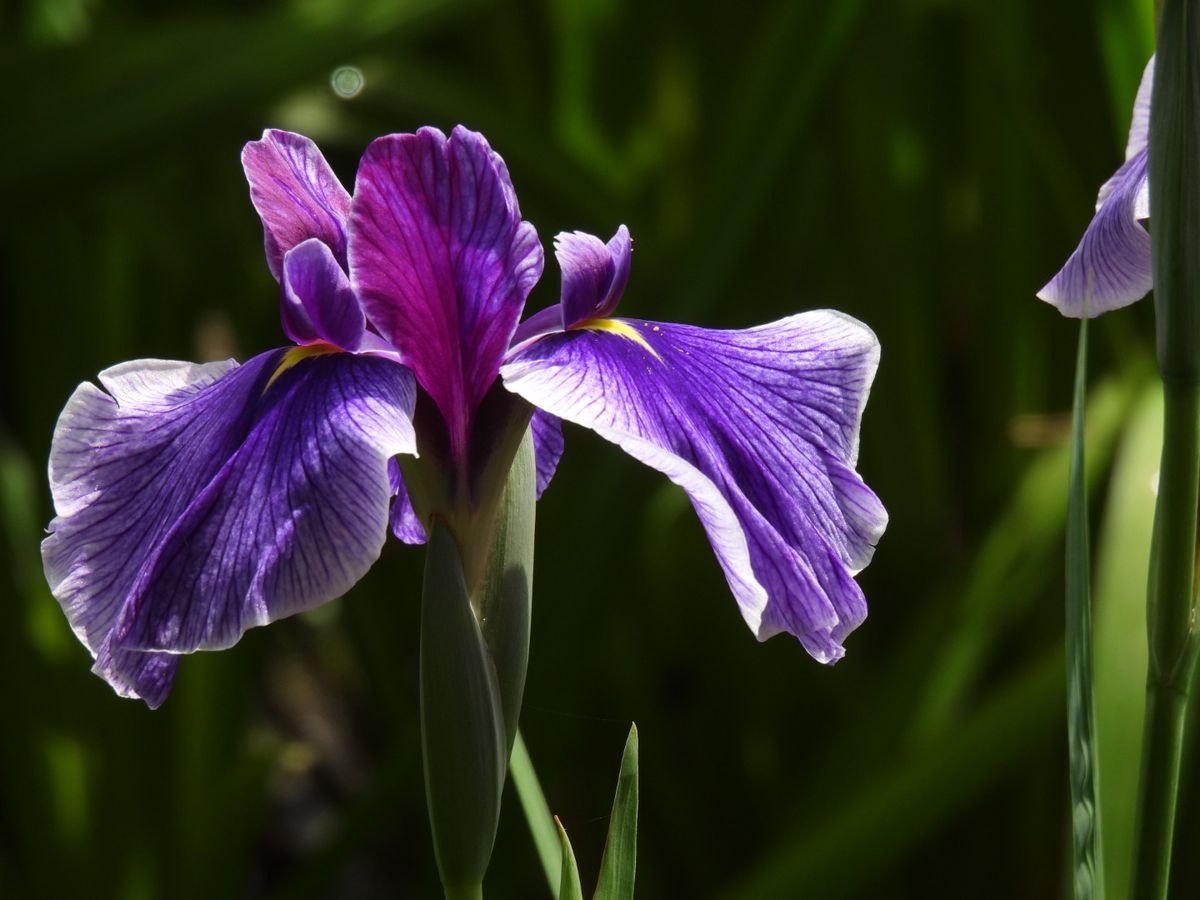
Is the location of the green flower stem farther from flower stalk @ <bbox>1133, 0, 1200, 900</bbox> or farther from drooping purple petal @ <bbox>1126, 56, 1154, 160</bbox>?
drooping purple petal @ <bbox>1126, 56, 1154, 160</bbox>

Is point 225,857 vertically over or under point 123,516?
under

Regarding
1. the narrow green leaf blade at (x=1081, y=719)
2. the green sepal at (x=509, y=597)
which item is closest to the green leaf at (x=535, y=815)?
the green sepal at (x=509, y=597)

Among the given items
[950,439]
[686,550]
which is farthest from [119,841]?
[950,439]

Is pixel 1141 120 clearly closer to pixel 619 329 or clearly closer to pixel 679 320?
pixel 619 329

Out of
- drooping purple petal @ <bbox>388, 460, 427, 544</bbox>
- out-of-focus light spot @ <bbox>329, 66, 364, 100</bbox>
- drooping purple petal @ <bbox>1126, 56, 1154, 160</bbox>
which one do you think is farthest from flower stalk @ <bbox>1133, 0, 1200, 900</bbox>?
out-of-focus light spot @ <bbox>329, 66, 364, 100</bbox>

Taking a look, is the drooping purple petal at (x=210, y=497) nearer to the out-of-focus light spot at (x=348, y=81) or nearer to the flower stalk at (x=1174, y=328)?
the flower stalk at (x=1174, y=328)

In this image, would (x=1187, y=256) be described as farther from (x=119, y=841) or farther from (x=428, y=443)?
(x=119, y=841)

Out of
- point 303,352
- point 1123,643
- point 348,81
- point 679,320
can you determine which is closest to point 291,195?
point 303,352
